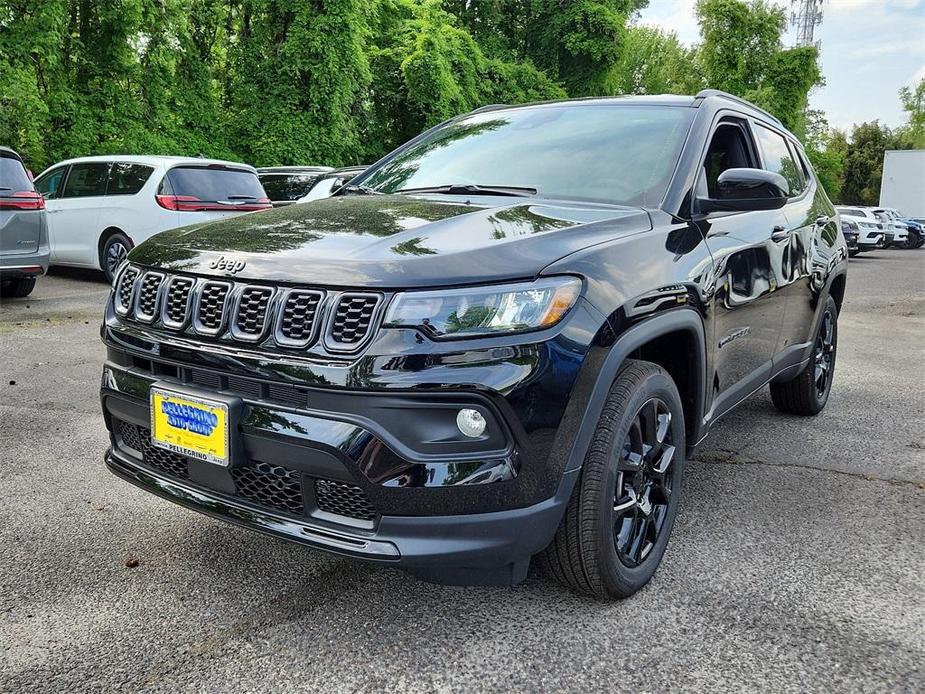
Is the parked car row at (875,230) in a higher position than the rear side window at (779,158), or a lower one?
lower

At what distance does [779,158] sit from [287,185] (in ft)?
31.4

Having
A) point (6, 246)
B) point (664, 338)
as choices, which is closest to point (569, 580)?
point (664, 338)

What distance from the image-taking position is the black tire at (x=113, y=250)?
10273 millimetres

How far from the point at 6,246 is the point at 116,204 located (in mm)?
2236

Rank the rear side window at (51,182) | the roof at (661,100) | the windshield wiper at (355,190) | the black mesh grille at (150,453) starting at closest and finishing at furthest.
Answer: the black mesh grille at (150,453) < the roof at (661,100) < the windshield wiper at (355,190) < the rear side window at (51,182)

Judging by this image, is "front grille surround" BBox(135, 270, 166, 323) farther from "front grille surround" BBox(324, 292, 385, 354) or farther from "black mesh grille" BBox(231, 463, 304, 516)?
"front grille surround" BBox(324, 292, 385, 354)

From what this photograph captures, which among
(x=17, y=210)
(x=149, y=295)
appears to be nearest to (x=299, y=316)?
(x=149, y=295)

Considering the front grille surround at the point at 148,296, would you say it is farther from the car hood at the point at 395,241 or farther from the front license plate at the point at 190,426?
the front license plate at the point at 190,426

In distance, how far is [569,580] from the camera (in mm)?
2514

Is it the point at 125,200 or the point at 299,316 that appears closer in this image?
the point at 299,316

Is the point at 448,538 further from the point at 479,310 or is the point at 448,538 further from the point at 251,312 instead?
the point at 251,312

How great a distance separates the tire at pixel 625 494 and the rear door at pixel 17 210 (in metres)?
7.61

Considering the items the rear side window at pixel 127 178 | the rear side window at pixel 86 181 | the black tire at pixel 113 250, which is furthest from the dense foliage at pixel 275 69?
the black tire at pixel 113 250

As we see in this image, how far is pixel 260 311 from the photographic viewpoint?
223 cm
